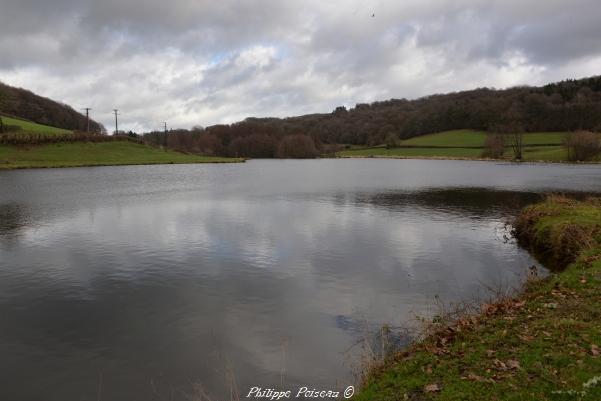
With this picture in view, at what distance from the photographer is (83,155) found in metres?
92.2

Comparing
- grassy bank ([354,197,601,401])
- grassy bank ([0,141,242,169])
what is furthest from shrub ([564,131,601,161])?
grassy bank ([354,197,601,401])

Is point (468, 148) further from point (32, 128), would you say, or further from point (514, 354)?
point (514, 354)

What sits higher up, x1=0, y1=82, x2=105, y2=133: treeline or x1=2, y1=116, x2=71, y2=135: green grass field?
x1=0, y1=82, x2=105, y2=133: treeline

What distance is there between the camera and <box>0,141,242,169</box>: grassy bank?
8082cm

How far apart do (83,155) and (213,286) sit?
3445 inches

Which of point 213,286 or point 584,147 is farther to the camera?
point 584,147

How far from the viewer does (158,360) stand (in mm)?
11422

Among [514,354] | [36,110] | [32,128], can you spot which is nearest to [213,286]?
[514,354]

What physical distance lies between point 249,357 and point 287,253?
1093cm

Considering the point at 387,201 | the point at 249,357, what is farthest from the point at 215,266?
the point at 387,201

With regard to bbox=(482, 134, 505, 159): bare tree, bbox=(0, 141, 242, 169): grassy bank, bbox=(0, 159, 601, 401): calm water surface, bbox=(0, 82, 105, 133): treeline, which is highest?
bbox=(0, 82, 105, 133): treeline

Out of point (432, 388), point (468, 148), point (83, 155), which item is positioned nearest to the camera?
point (432, 388)

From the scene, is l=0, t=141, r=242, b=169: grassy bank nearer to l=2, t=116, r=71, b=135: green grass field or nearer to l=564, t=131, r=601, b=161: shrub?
l=2, t=116, r=71, b=135: green grass field

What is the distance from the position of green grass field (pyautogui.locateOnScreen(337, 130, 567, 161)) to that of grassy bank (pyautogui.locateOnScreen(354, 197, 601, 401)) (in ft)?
427
